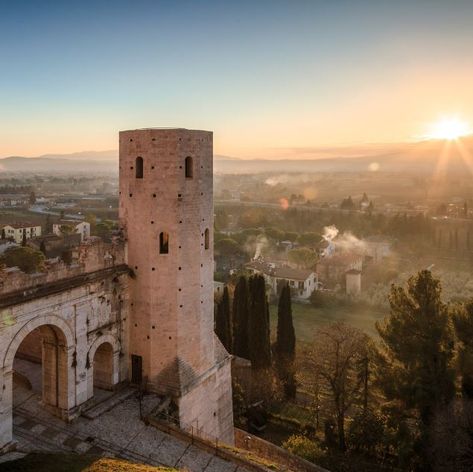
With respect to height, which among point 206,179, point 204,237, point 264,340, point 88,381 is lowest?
point 264,340

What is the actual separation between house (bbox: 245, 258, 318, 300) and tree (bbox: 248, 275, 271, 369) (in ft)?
65.2

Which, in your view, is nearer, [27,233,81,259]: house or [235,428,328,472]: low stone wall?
[235,428,328,472]: low stone wall

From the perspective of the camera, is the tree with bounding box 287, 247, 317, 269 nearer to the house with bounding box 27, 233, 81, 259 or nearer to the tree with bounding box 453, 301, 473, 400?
the house with bounding box 27, 233, 81, 259

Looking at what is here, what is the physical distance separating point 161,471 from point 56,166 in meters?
164

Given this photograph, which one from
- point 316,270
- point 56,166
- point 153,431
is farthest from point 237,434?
point 56,166

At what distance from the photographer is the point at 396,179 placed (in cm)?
17650

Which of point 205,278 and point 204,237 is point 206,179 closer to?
point 204,237

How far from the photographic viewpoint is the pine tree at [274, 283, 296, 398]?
26.3 m

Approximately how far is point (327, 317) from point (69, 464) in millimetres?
32677

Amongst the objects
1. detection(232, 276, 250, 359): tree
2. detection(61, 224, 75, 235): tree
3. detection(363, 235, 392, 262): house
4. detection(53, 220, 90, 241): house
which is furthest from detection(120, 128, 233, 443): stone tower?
detection(363, 235, 392, 262): house

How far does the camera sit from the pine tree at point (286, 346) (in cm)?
2634

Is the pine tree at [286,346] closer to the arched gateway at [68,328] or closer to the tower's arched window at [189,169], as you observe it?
the arched gateway at [68,328]

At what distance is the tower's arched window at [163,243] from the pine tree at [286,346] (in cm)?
1219

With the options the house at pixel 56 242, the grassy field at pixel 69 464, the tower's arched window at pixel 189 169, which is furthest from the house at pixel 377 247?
the grassy field at pixel 69 464
